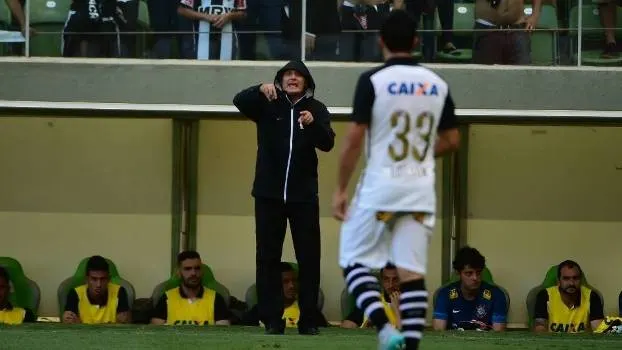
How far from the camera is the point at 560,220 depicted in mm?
16422

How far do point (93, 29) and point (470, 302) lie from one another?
14.4 feet

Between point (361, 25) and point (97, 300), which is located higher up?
→ point (361, 25)

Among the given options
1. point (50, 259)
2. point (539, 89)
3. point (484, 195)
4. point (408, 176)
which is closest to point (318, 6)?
point (539, 89)

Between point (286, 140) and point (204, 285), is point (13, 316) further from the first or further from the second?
point (286, 140)

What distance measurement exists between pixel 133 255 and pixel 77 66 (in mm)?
2804

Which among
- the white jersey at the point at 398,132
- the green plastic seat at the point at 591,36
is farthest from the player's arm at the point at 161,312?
the white jersey at the point at 398,132

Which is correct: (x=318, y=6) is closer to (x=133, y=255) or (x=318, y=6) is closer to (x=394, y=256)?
(x=133, y=255)

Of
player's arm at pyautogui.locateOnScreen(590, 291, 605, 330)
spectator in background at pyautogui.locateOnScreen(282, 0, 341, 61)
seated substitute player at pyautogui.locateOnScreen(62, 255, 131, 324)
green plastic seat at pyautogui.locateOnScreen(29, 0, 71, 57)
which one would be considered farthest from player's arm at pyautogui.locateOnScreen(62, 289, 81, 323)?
player's arm at pyautogui.locateOnScreen(590, 291, 605, 330)

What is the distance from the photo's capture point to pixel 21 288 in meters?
15.9

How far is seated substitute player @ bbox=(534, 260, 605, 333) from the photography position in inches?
595

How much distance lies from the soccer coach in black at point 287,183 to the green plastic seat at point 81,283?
455cm

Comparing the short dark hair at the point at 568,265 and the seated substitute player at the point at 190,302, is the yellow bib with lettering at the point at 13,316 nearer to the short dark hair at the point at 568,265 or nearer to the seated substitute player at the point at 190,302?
the seated substitute player at the point at 190,302

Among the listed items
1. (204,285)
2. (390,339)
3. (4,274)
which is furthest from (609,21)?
(390,339)

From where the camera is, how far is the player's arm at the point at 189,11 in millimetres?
14164
